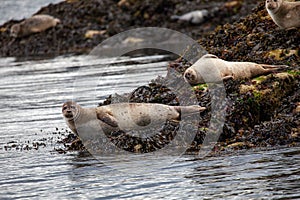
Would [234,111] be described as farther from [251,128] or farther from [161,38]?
[161,38]

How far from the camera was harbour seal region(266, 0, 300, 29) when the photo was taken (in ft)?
41.5

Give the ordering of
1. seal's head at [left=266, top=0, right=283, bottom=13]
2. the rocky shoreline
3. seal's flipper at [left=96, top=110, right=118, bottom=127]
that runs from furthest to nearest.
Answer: seal's head at [left=266, top=0, right=283, bottom=13], seal's flipper at [left=96, top=110, right=118, bottom=127], the rocky shoreline

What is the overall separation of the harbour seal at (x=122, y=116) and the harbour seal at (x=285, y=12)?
8.67ft

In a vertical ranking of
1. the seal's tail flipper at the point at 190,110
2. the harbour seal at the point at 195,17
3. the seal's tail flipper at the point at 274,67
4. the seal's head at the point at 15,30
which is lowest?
the seal's tail flipper at the point at 190,110

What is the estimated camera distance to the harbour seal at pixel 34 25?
96.7 ft

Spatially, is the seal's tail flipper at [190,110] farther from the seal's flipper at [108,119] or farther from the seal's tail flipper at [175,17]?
the seal's tail flipper at [175,17]

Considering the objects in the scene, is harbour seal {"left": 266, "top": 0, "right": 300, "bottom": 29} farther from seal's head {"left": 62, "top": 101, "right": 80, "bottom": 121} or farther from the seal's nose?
seal's head {"left": 62, "top": 101, "right": 80, "bottom": 121}

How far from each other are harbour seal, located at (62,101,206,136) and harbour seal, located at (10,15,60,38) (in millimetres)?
18756

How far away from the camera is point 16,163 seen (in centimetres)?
1050

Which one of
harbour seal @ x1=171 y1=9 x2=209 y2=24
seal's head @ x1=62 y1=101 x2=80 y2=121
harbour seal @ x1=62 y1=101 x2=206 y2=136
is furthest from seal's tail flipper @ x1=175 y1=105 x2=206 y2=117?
harbour seal @ x1=171 y1=9 x2=209 y2=24

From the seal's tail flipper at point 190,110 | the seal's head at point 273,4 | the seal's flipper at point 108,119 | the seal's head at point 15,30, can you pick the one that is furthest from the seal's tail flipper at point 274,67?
the seal's head at point 15,30

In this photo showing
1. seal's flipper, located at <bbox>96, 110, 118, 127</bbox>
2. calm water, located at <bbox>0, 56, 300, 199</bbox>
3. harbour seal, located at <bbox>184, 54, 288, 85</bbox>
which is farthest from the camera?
harbour seal, located at <bbox>184, 54, 288, 85</bbox>

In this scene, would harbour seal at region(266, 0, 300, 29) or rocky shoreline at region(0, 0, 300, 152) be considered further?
harbour seal at region(266, 0, 300, 29)

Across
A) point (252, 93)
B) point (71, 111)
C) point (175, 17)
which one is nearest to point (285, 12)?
point (252, 93)
